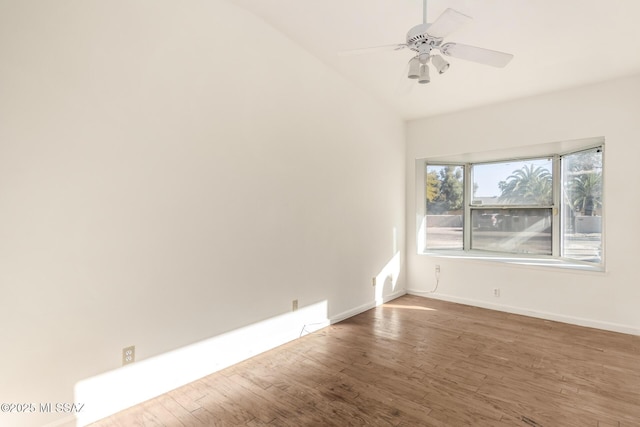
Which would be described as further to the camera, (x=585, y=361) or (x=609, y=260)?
(x=609, y=260)

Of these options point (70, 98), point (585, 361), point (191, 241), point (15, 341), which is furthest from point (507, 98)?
point (15, 341)

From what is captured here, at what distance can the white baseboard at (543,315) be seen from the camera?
3.60 metres

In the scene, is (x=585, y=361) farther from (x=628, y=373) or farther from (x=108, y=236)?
(x=108, y=236)

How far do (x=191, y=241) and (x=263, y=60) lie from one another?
183cm

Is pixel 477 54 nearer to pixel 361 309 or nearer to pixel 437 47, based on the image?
pixel 437 47

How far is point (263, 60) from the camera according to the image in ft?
10.2

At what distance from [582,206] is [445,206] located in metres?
1.75

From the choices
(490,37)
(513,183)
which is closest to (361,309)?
(513,183)

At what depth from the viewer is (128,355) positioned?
2240mm

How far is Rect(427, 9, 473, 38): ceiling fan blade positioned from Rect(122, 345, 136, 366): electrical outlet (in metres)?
2.84

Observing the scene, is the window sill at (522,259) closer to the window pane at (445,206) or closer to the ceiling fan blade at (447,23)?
the window pane at (445,206)

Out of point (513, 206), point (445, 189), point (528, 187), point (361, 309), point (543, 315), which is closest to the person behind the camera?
→ point (543, 315)

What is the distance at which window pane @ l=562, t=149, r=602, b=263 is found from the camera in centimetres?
393

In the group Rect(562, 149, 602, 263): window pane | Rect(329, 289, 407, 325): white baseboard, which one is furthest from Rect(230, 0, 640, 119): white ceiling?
Rect(329, 289, 407, 325): white baseboard
